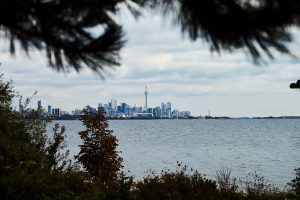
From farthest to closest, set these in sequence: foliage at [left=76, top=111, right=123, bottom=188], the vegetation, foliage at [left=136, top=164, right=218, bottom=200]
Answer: foliage at [left=76, top=111, right=123, bottom=188] < foliage at [left=136, top=164, right=218, bottom=200] < the vegetation

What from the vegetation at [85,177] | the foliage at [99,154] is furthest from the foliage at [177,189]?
the foliage at [99,154]

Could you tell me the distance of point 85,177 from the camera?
45.9 feet

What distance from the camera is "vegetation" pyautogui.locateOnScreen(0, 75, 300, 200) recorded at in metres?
10.8

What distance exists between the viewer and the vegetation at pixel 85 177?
35.4ft

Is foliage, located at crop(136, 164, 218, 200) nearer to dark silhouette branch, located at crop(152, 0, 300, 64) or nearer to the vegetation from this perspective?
the vegetation

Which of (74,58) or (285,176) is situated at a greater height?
(74,58)

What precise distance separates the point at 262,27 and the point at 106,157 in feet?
64.8

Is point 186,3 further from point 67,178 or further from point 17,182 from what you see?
point 67,178

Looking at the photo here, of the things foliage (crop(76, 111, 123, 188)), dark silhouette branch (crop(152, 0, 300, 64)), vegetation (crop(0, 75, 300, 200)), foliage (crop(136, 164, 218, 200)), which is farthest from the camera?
foliage (crop(76, 111, 123, 188))

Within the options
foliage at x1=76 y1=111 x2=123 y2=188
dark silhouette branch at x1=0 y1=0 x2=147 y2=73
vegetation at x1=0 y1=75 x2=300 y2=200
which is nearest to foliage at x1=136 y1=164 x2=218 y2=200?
vegetation at x1=0 y1=75 x2=300 y2=200

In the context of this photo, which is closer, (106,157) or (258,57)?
(258,57)

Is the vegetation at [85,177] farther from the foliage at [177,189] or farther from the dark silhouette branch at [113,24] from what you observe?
the dark silhouette branch at [113,24]

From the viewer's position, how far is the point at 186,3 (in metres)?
3.98

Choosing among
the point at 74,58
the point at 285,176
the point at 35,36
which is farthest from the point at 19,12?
the point at 285,176
